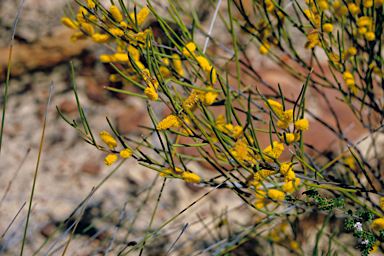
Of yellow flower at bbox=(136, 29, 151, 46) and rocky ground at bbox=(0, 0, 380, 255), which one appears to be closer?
yellow flower at bbox=(136, 29, 151, 46)

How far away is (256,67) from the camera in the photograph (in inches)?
34.6

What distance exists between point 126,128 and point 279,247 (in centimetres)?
63

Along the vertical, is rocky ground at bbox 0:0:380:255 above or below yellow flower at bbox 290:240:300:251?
above

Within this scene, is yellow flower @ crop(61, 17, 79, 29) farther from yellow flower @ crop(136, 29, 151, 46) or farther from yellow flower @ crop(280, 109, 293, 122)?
yellow flower @ crop(280, 109, 293, 122)

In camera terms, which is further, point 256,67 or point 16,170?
point 256,67

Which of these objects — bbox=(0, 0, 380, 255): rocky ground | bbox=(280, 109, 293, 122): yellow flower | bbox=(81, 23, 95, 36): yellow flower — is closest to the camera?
bbox=(280, 109, 293, 122): yellow flower

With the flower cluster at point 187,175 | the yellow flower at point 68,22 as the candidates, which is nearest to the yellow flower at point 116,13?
the yellow flower at point 68,22

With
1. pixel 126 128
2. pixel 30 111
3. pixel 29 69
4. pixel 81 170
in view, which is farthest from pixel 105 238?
pixel 29 69

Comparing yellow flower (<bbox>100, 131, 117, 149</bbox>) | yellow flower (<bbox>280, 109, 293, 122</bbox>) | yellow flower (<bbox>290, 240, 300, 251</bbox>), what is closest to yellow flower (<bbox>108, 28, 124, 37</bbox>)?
yellow flower (<bbox>100, 131, 117, 149</bbox>)

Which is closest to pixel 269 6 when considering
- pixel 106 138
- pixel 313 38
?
pixel 313 38

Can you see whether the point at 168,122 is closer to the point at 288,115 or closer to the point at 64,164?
the point at 288,115

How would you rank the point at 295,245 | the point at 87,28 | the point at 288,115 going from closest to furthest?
the point at 288,115
the point at 87,28
the point at 295,245

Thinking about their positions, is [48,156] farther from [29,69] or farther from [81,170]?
[29,69]

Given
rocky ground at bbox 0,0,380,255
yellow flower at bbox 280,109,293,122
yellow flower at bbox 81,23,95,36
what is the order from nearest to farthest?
yellow flower at bbox 280,109,293,122, yellow flower at bbox 81,23,95,36, rocky ground at bbox 0,0,380,255
